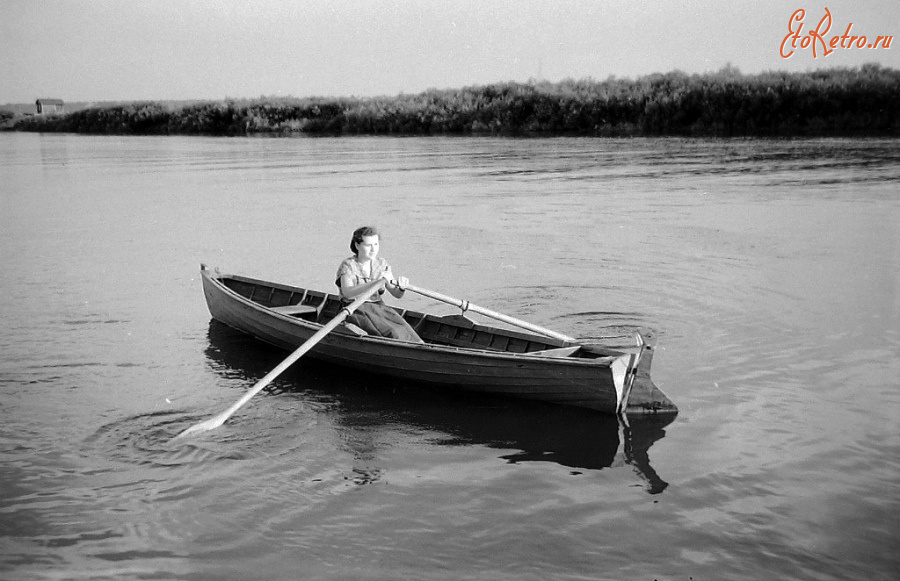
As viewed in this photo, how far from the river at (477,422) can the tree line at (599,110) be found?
1794 centimetres

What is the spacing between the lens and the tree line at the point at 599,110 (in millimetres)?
29875

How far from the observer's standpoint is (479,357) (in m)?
6.00

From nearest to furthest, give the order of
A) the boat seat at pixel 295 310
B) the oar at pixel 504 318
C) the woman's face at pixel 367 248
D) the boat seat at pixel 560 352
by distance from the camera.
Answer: the boat seat at pixel 560 352 → the oar at pixel 504 318 → the woman's face at pixel 367 248 → the boat seat at pixel 295 310

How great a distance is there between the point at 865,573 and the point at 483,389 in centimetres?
290

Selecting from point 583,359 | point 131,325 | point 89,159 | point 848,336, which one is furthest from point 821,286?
point 89,159

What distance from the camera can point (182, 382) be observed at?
273 inches

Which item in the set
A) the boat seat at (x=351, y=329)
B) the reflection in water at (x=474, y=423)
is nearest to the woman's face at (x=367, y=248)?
the boat seat at (x=351, y=329)

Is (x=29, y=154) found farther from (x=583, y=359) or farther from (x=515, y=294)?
(x=583, y=359)

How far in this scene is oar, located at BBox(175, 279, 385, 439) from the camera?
5707mm

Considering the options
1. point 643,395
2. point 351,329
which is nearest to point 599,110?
point 351,329

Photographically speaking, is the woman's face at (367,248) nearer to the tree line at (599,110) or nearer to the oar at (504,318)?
the oar at (504,318)

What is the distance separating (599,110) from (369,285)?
3115cm

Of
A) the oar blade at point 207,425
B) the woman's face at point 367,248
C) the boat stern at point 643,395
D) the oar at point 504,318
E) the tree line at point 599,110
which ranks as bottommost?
the oar blade at point 207,425

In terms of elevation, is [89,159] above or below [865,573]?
above
